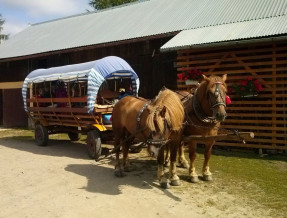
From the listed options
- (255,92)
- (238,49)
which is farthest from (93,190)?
(238,49)

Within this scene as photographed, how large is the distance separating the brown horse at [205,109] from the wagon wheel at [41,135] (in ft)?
18.9

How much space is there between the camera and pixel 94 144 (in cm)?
827

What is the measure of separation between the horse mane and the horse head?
0.60 m

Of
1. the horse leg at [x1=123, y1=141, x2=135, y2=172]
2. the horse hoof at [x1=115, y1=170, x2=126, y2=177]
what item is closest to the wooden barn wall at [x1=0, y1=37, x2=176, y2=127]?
the horse leg at [x1=123, y1=141, x2=135, y2=172]

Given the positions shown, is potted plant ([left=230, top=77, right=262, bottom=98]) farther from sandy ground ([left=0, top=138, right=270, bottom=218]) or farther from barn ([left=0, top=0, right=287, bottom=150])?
sandy ground ([left=0, top=138, right=270, bottom=218])

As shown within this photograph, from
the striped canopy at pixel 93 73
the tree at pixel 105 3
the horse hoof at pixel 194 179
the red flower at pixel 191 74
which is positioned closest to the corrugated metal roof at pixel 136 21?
the red flower at pixel 191 74

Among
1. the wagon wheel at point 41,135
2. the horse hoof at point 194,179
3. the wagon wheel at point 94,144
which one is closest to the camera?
the horse hoof at point 194,179

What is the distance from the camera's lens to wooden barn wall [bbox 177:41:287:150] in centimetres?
858

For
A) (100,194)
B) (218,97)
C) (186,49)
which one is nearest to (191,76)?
(186,49)

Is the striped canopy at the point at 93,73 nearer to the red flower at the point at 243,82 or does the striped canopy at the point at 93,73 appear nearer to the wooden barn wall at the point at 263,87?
the wooden barn wall at the point at 263,87

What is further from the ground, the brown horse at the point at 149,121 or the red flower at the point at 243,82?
the red flower at the point at 243,82

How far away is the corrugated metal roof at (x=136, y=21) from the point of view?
37.0ft

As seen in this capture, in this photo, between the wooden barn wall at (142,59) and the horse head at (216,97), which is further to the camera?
the wooden barn wall at (142,59)

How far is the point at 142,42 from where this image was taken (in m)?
13.0
